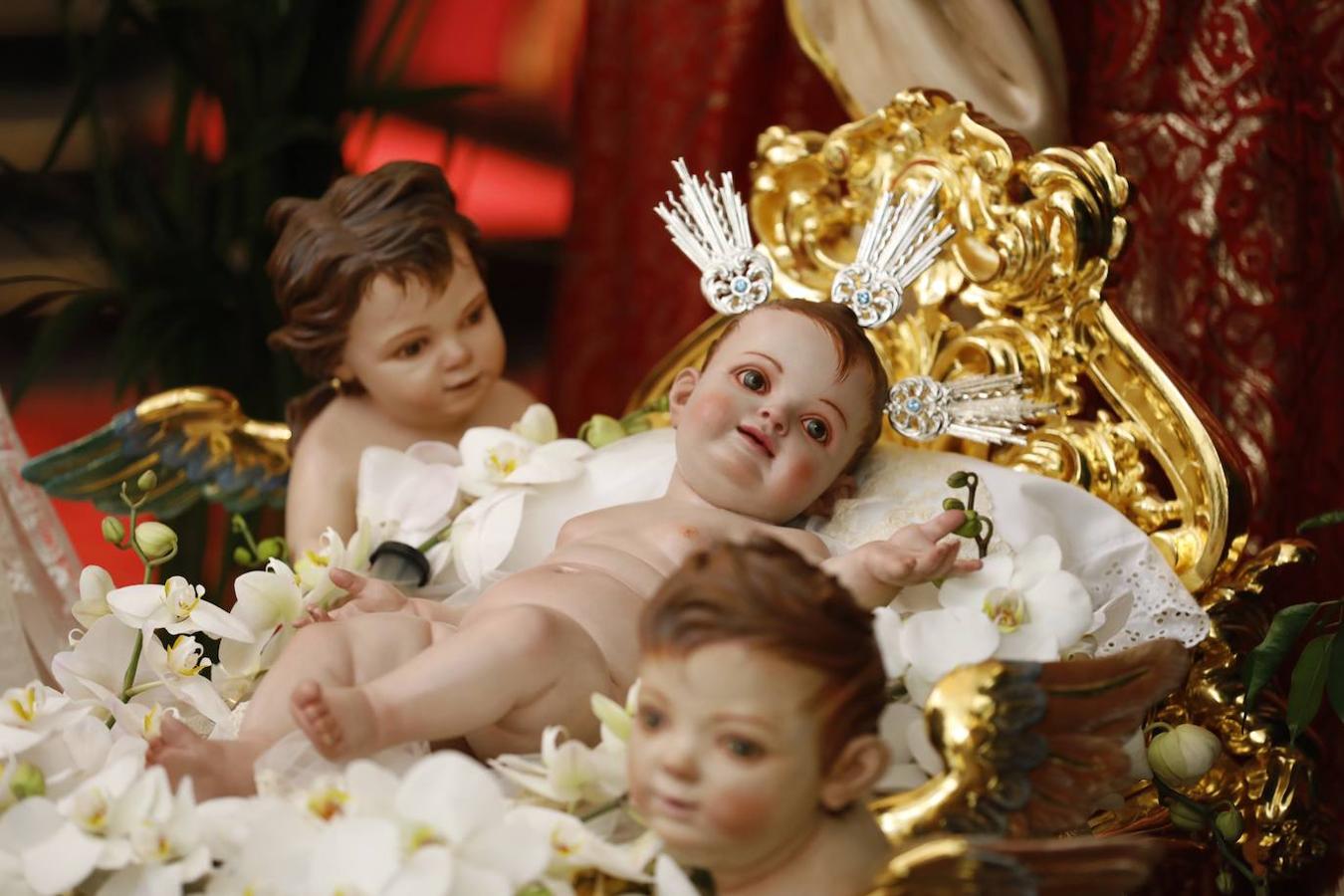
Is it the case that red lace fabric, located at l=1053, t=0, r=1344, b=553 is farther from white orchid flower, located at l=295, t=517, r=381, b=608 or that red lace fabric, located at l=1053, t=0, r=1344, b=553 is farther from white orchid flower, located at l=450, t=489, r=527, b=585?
white orchid flower, located at l=295, t=517, r=381, b=608

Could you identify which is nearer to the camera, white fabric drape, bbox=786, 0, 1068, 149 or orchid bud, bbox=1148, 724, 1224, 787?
orchid bud, bbox=1148, 724, 1224, 787

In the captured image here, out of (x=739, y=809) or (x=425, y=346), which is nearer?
(x=739, y=809)

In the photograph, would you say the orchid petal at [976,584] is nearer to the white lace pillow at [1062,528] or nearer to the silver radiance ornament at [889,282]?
the white lace pillow at [1062,528]

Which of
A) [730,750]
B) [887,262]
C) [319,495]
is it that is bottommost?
[319,495]

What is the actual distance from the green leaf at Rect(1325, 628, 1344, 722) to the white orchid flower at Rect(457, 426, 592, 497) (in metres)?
0.68

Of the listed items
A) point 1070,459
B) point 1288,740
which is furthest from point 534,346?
point 1288,740

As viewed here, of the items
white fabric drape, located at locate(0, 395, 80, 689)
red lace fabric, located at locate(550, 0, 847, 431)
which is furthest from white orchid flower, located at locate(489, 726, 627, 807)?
red lace fabric, located at locate(550, 0, 847, 431)

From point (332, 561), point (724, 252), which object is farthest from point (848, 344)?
point (332, 561)

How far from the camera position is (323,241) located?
152 centimetres

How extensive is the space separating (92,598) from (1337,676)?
100 centimetres

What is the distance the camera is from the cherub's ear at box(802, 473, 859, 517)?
1.34 meters

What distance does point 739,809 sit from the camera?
849mm

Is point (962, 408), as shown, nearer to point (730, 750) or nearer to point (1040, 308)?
point (1040, 308)

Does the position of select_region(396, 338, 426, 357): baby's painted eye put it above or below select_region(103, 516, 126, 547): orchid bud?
above
